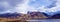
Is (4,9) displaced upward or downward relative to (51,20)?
upward

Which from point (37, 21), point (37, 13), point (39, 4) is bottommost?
point (37, 21)

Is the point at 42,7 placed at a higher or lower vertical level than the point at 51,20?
higher

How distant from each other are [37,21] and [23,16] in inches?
7.6

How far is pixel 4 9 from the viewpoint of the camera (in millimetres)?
1367

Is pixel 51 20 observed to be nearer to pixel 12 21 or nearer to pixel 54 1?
pixel 54 1

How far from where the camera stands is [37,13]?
134 centimetres

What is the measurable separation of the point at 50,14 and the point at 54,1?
18cm

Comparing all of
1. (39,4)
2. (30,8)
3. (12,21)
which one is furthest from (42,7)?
(12,21)

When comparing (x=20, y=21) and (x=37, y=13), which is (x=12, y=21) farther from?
(x=37, y=13)

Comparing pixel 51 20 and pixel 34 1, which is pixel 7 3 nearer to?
pixel 34 1

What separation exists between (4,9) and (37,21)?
46 centimetres

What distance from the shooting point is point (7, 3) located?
54.2 inches

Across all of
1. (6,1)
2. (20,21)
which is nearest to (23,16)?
(20,21)

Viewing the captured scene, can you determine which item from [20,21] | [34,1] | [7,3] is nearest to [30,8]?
[34,1]
